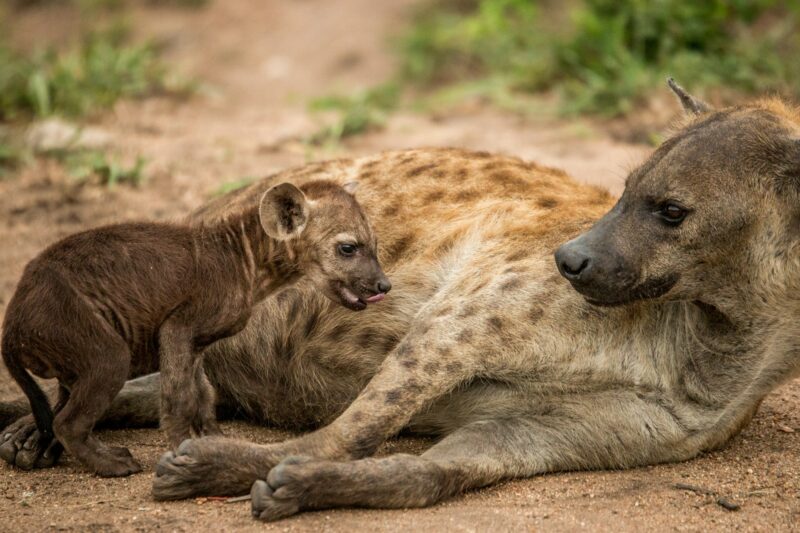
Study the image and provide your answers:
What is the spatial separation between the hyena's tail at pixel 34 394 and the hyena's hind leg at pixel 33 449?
0.03 metres

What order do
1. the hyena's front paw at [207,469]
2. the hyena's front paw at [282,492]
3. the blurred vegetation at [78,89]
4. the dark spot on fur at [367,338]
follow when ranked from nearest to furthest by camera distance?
the hyena's front paw at [282,492], the hyena's front paw at [207,469], the dark spot on fur at [367,338], the blurred vegetation at [78,89]

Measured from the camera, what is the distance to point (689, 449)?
375 centimetres

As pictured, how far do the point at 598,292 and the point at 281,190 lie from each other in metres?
1.13

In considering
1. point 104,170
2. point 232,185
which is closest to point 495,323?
point 232,185

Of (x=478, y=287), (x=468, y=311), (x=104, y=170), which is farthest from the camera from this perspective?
(x=104, y=170)

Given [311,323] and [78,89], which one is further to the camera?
[78,89]

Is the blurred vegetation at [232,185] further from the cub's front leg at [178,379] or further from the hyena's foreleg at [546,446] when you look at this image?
the hyena's foreleg at [546,446]

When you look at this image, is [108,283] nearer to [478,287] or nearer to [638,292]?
[478,287]

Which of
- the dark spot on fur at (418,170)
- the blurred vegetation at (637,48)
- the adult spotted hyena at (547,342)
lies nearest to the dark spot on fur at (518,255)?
the adult spotted hyena at (547,342)

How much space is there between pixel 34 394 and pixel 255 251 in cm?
87

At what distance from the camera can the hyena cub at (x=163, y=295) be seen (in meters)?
3.44

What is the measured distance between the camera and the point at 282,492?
324 cm

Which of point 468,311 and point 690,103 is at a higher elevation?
Answer: point 690,103

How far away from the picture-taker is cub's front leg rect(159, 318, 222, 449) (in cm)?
360
